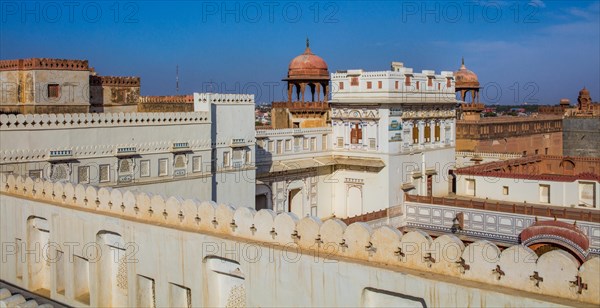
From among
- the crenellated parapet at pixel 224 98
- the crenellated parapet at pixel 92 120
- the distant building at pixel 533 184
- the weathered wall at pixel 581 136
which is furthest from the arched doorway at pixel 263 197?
the weathered wall at pixel 581 136

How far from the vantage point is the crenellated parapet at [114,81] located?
111 feet

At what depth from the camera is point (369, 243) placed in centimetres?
870

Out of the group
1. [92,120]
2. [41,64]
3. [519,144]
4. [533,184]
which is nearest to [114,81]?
[41,64]

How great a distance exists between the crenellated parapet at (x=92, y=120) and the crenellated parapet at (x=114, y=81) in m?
13.7

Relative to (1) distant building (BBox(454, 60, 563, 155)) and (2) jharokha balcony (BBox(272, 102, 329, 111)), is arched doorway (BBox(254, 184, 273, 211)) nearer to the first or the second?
(2) jharokha balcony (BBox(272, 102, 329, 111))

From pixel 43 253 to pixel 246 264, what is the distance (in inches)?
256

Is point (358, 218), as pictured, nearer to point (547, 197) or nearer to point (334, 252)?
point (547, 197)

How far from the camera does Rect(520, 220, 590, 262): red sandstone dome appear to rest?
1839 cm

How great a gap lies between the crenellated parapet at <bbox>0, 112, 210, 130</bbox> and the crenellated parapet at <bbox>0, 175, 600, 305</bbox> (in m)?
5.47

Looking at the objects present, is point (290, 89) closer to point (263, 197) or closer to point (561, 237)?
point (263, 197)

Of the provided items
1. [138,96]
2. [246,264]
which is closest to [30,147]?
[246,264]

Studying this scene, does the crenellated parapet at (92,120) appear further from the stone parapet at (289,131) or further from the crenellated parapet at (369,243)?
the crenellated parapet at (369,243)

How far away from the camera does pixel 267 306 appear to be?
9.82 m

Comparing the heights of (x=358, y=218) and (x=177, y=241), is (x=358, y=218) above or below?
below
